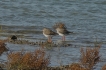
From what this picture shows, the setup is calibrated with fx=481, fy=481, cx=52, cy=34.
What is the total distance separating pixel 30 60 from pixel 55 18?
1684 centimetres

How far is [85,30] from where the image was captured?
22.9 m

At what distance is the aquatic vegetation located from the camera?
11.4 meters

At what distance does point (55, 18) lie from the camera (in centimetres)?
2816

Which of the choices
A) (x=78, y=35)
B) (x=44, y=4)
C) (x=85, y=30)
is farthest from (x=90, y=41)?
(x=44, y=4)

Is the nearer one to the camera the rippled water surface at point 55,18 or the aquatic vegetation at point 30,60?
the aquatic vegetation at point 30,60

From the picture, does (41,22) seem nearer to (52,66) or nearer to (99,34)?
(99,34)

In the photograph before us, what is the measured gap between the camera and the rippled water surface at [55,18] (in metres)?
20.6

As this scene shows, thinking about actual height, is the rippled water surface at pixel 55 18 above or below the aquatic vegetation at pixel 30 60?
below

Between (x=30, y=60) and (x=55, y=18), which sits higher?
(x=30, y=60)

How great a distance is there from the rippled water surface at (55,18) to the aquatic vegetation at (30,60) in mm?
2833

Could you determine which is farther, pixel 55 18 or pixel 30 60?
pixel 55 18

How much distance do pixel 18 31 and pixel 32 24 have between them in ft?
9.51

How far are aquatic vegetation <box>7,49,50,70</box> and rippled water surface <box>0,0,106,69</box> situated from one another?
9.29ft

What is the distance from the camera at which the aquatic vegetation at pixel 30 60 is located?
11.4 metres
